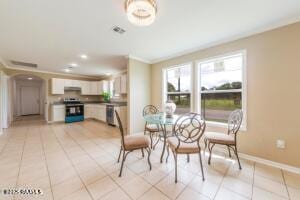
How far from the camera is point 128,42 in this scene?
2.87 metres

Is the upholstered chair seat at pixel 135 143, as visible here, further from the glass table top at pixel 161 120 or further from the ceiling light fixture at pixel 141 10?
the ceiling light fixture at pixel 141 10

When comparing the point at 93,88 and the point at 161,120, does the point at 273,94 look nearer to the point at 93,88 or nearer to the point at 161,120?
the point at 161,120

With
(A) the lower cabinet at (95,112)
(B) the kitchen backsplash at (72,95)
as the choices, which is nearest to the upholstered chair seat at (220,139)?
(A) the lower cabinet at (95,112)

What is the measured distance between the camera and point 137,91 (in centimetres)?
390

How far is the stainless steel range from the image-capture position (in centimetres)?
581

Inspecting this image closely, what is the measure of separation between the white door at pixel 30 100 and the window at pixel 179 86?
347 inches

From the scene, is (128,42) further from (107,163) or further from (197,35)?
(107,163)

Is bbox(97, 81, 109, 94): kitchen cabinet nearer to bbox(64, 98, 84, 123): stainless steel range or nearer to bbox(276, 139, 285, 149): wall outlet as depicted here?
bbox(64, 98, 84, 123): stainless steel range

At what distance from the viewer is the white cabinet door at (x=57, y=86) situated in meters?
5.71

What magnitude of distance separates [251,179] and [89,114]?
6570 mm

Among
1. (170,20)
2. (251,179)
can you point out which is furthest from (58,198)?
→ (170,20)

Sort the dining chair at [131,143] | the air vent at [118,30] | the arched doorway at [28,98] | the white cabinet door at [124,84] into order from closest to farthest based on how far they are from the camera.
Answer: the dining chair at [131,143] → the air vent at [118,30] → the white cabinet door at [124,84] → the arched doorway at [28,98]

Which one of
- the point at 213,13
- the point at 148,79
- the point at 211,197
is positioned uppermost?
the point at 213,13

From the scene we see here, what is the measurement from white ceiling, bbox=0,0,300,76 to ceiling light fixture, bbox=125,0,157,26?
0.68 feet
